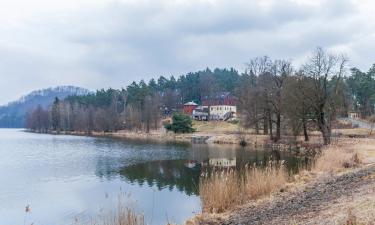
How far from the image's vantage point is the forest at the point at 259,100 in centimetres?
3944

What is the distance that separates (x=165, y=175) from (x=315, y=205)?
52.0 ft

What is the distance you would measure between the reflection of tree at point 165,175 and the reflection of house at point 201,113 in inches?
2915

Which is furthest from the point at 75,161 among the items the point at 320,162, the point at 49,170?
the point at 320,162

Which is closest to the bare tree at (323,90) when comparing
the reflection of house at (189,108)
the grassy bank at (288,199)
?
the grassy bank at (288,199)

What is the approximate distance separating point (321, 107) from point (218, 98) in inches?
3049

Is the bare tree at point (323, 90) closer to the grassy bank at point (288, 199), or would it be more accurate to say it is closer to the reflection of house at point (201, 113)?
the grassy bank at point (288, 199)

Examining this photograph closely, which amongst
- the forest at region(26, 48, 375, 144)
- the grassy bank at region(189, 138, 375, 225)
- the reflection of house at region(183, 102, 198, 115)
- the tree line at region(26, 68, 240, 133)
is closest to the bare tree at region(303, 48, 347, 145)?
the forest at region(26, 48, 375, 144)

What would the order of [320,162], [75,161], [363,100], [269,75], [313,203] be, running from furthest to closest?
[363,100], [269,75], [75,161], [320,162], [313,203]

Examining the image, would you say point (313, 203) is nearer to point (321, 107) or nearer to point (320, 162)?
point (320, 162)

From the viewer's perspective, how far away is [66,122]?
120m

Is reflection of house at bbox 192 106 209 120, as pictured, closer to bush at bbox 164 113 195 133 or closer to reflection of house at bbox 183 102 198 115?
reflection of house at bbox 183 102 198 115

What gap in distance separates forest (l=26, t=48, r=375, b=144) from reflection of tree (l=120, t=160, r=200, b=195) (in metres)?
15.1

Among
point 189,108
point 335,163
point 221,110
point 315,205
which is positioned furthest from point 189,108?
point 315,205

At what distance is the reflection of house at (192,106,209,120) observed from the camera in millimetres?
107875
